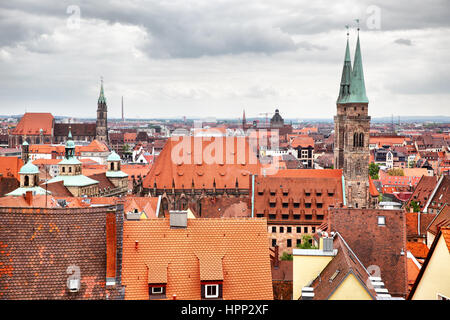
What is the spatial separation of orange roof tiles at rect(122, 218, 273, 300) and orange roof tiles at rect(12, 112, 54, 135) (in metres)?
115

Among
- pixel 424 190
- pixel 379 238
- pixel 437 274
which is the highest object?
pixel 437 274

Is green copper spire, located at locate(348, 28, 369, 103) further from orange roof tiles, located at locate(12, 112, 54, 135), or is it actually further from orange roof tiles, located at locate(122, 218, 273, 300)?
orange roof tiles, located at locate(12, 112, 54, 135)

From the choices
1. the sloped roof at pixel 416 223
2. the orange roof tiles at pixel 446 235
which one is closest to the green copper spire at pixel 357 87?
the sloped roof at pixel 416 223

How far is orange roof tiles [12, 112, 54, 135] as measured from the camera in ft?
398

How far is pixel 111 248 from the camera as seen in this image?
1246 centimetres

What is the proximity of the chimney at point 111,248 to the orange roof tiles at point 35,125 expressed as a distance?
11606 cm

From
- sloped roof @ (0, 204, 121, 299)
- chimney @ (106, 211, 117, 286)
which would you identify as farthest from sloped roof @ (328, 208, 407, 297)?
sloped roof @ (0, 204, 121, 299)

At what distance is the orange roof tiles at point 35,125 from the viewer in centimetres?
12119

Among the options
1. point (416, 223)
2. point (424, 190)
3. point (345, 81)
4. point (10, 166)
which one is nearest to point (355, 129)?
point (345, 81)

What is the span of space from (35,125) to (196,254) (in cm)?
12179

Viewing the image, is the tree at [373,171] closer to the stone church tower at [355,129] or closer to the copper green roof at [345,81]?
the stone church tower at [355,129]

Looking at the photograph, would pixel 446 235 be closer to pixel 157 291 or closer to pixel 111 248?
pixel 157 291
